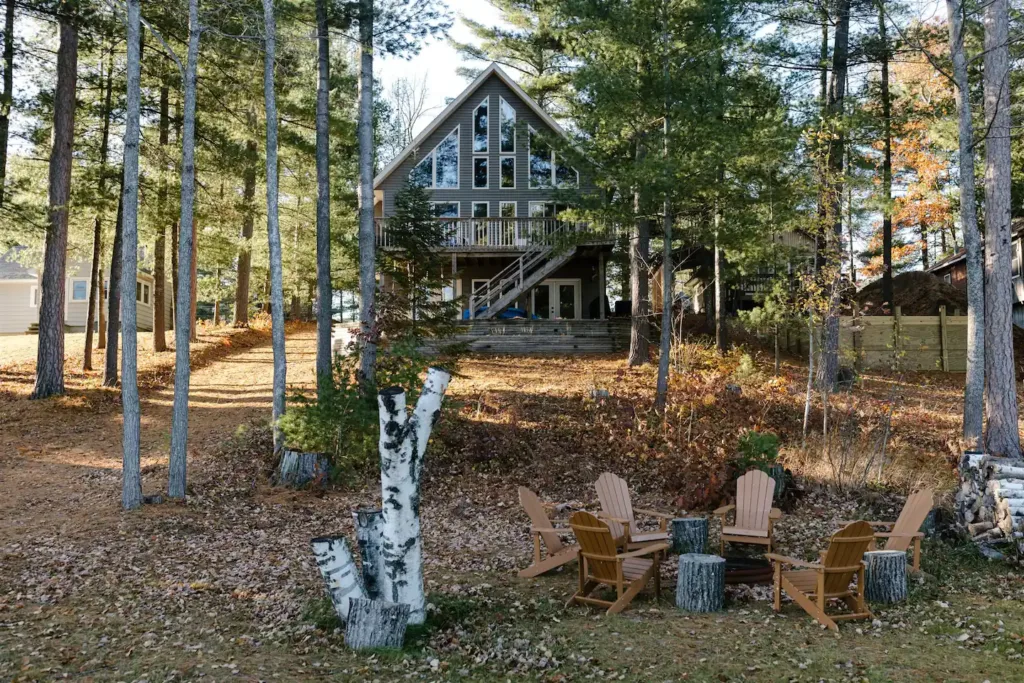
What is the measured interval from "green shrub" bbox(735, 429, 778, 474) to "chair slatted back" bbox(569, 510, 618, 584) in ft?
15.1

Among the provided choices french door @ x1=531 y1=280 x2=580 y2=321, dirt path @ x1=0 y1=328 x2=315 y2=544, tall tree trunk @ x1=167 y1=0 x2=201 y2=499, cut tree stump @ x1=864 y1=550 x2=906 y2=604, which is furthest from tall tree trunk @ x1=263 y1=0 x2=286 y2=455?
french door @ x1=531 y1=280 x2=580 y2=321

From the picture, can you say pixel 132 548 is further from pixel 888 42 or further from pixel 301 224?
pixel 301 224

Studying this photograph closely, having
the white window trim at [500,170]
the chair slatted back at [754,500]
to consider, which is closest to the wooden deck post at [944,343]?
the white window trim at [500,170]

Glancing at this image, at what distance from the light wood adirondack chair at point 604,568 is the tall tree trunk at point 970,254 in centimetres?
661

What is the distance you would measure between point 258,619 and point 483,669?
6.91 feet

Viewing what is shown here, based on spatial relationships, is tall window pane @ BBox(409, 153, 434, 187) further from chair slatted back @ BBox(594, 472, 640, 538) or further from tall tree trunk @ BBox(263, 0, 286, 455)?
chair slatted back @ BBox(594, 472, 640, 538)

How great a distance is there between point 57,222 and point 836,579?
14.5 metres

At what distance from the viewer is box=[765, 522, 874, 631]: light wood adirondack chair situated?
6422mm

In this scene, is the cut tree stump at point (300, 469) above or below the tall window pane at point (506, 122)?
below

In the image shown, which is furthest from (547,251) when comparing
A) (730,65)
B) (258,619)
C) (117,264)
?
(258,619)

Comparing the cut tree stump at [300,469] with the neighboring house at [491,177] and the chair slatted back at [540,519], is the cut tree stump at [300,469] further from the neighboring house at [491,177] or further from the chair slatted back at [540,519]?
the neighboring house at [491,177]

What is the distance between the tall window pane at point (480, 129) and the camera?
86.6ft

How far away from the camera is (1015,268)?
2752cm

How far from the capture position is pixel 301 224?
25578 millimetres
